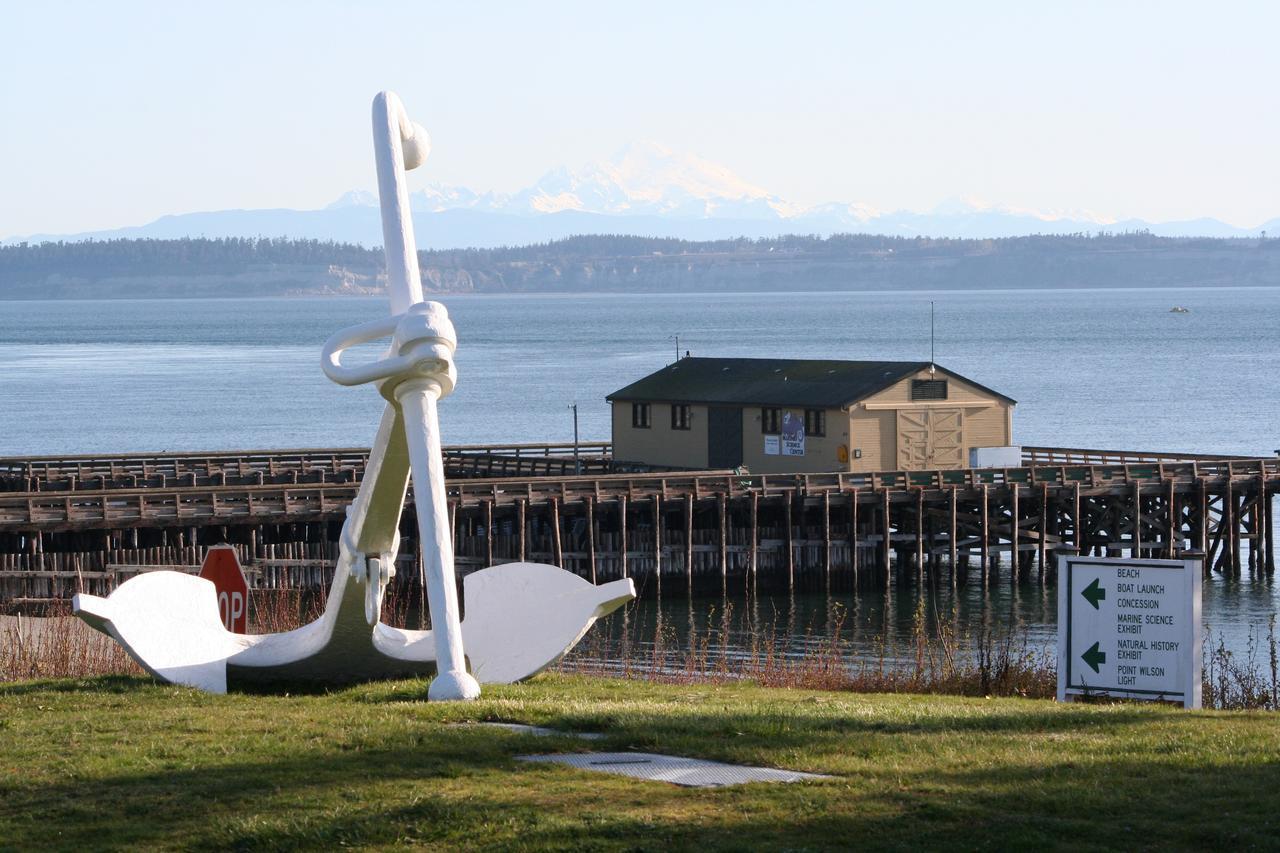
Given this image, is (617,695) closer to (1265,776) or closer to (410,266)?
→ (410,266)

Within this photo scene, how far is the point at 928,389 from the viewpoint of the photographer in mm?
52062

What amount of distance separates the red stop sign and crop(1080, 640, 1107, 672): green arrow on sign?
28.4 feet

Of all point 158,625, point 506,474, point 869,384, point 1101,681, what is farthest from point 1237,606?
point 158,625

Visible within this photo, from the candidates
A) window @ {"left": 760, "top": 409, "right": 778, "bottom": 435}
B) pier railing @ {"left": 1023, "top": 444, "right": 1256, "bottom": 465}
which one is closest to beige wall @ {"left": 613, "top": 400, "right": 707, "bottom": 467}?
window @ {"left": 760, "top": 409, "right": 778, "bottom": 435}

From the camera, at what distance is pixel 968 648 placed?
37.6m

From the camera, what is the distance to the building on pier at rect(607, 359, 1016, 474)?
5169cm

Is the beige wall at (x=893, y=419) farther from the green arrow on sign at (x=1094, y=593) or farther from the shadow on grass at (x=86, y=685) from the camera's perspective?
the shadow on grass at (x=86, y=685)

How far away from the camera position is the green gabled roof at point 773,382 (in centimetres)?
5181

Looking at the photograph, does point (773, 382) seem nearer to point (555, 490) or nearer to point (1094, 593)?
point (555, 490)

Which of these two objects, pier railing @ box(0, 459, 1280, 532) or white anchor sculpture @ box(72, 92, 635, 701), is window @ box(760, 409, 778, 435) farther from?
white anchor sculpture @ box(72, 92, 635, 701)

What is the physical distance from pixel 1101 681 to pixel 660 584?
30.6m

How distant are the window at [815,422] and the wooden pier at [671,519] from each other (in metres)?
2.13

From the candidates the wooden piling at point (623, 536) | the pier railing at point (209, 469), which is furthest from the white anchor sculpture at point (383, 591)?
the pier railing at point (209, 469)

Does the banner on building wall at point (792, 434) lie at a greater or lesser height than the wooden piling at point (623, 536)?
greater
